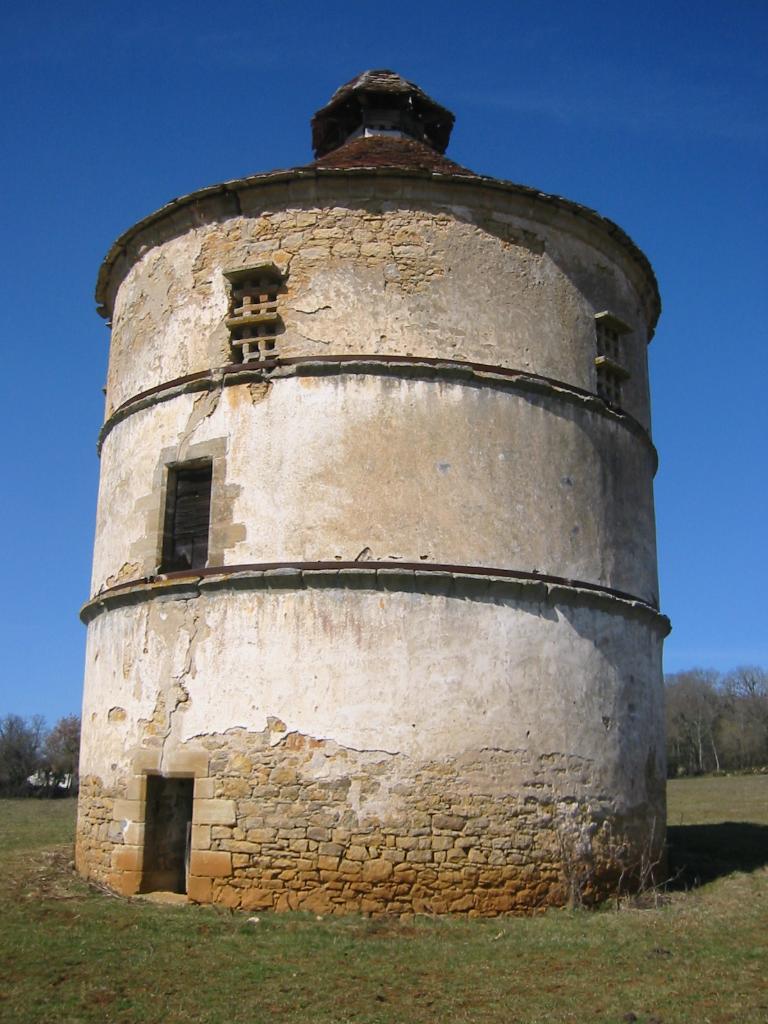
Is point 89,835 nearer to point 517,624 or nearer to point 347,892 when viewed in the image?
point 347,892

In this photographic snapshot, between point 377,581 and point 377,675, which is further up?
point 377,581

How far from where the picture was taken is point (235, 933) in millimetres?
8664

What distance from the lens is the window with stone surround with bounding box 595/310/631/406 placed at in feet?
40.3

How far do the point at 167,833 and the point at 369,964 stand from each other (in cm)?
370

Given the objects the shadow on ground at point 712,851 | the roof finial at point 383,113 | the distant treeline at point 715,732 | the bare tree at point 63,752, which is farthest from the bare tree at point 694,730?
the roof finial at point 383,113

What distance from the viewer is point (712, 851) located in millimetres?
14227

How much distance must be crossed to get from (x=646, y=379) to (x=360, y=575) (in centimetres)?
580

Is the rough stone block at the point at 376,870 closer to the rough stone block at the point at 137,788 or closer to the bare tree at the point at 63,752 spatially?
the rough stone block at the point at 137,788

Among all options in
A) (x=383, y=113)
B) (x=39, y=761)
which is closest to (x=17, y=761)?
(x=39, y=761)

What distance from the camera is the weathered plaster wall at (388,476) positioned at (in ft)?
34.4

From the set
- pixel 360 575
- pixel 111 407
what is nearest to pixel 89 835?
pixel 360 575

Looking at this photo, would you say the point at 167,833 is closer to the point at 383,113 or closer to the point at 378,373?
the point at 378,373

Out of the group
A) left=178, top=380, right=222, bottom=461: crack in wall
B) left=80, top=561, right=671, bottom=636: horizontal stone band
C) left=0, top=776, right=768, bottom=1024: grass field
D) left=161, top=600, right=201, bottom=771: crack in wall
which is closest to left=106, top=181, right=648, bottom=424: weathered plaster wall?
left=178, top=380, right=222, bottom=461: crack in wall

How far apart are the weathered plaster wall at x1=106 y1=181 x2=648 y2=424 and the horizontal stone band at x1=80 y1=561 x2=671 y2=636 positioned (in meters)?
2.42
